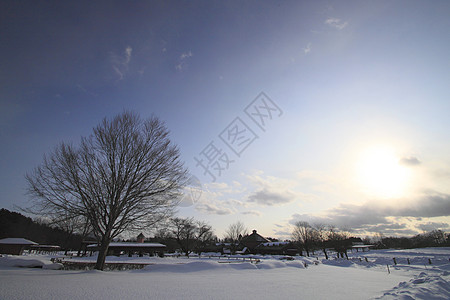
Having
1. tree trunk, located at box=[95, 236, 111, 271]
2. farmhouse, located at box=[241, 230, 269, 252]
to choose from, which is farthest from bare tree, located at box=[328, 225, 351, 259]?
tree trunk, located at box=[95, 236, 111, 271]

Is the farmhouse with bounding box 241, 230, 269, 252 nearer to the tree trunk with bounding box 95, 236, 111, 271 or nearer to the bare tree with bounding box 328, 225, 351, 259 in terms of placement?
the bare tree with bounding box 328, 225, 351, 259

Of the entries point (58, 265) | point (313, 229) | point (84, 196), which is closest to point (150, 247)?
point (58, 265)

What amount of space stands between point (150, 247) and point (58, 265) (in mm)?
29159

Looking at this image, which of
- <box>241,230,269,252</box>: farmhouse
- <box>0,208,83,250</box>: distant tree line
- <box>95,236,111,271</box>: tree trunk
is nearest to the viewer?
<box>95,236,111,271</box>: tree trunk

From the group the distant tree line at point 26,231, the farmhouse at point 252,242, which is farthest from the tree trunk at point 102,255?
the farmhouse at point 252,242

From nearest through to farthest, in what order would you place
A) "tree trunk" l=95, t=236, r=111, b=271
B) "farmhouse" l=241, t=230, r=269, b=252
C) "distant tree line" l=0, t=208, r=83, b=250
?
1. "tree trunk" l=95, t=236, r=111, b=271
2. "distant tree line" l=0, t=208, r=83, b=250
3. "farmhouse" l=241, t=230, r=269, b=252

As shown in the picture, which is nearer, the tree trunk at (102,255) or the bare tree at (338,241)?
the tree trunk at (102,255)

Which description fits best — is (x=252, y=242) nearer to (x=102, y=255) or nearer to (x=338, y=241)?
(x=338, y=241)

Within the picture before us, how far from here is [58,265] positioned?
14.8 m

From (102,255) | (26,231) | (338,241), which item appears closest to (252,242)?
(338,241)

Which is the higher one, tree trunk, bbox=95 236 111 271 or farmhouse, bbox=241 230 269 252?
tree trunk, bbox=95 236 111 271

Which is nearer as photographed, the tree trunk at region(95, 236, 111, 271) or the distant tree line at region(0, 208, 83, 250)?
the tree trunk at region(95, 236, 111, 271)

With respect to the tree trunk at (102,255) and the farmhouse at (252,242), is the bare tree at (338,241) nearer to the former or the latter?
the farmhouse at (252,242)

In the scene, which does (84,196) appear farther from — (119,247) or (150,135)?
(119,247)
